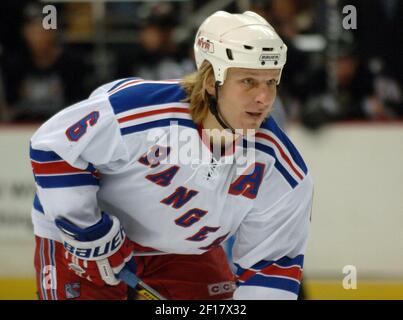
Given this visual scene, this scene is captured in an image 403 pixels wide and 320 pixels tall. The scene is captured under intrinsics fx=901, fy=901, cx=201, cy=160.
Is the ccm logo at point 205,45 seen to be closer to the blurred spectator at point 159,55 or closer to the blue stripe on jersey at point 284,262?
the blue stripe on jersey at point 284,262

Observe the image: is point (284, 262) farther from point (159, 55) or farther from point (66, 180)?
point (159, 55)

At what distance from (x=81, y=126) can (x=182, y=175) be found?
0.31m

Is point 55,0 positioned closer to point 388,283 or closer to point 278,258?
point 388,283

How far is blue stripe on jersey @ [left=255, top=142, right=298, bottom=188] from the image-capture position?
249 cm

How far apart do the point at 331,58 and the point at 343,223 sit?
2.71 feet

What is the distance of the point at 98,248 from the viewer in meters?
2.51

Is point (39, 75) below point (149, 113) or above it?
below

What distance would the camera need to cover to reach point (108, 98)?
246 cm

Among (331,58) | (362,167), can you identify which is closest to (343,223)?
(362,167)

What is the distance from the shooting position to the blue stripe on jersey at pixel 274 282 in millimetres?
2643
